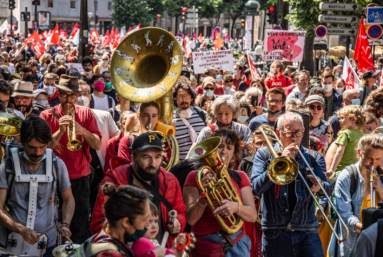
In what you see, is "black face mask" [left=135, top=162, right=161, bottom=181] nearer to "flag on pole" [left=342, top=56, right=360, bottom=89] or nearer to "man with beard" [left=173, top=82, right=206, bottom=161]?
"man with beard" [left=173, top=82, right=206, bottom=161]

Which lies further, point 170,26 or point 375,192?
point 170,26

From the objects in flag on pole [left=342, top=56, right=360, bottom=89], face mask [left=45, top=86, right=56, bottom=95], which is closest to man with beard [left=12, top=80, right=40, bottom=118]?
face mask [left=45, top=86, right=56, bottom=95]

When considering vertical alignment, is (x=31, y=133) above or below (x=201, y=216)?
above

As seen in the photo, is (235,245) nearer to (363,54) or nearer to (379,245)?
(379,245)

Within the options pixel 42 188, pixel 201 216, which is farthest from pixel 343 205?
pixel 42 188

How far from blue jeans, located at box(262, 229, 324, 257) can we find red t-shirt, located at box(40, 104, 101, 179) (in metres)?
2.20

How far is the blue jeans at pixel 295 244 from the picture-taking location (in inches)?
175

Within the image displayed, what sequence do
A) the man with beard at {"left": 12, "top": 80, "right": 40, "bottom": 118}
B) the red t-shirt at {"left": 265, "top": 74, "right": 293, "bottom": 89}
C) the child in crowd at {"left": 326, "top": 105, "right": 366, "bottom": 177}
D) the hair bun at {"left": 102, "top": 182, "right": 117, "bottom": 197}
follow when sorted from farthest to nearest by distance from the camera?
the red t-shirt at {"left": 265, "top": 74, "right": 293, "bottom": 89} < the man with beard at {"left": 12, "top": 80, "right": 40, "bottom": 118} < the child in crowd at {"left": 326, "top": 105, "right": 366, "bottom": 177} < the hair bun at {"left": 102, "top": 182, "right": 117, "bottom": 197}

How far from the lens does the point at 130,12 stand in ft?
214

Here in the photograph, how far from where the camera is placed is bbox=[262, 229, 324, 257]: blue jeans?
14.6 feet

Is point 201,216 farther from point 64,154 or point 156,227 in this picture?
point 64,154

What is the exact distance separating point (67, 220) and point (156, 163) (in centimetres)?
107

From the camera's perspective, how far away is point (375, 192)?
14.8 ft

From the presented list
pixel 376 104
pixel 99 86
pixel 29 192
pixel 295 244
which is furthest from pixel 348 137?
pixel 99 86
